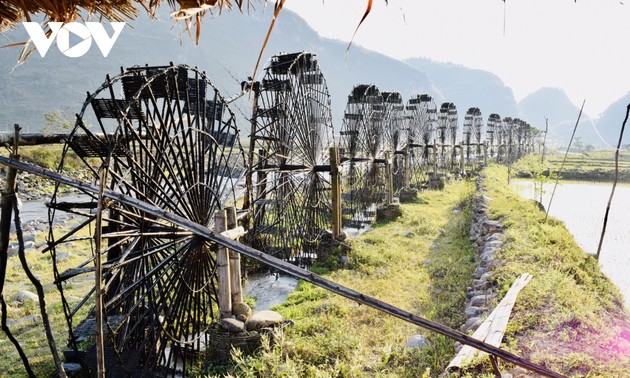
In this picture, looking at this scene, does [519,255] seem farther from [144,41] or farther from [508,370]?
[144,41]

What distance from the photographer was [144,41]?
13238 centimetres

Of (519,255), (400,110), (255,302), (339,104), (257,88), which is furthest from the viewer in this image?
(339,104)

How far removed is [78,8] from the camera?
111 inches

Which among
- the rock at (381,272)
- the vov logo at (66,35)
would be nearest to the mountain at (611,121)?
the rock at (381,272)

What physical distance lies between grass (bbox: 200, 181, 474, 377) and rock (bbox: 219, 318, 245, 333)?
365 mm

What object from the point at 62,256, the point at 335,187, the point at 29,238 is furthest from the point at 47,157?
the point at 335,187

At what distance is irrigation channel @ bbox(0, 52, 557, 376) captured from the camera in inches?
133

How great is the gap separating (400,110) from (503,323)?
51.9 ft

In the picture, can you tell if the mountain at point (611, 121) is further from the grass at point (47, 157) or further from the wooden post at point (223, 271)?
the wooden post at point (223, 271)

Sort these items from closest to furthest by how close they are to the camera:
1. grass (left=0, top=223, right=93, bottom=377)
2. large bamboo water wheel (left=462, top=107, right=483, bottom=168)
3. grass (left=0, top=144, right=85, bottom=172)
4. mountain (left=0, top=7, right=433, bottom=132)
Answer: grass (left=0, top=223, right=93, bottom=377) < grass (left=0, top=144, right=85, bottom=172) < large bamboo water wheel (left=462, top=107, right=483, bottom=168) < mountain (left=0, top=7, right=433, bottom=132)

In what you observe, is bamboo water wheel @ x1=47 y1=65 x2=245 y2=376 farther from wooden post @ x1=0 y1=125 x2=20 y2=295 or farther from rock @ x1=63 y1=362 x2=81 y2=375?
wooden post @ x1=0 y1=125 x2=20 y2=295

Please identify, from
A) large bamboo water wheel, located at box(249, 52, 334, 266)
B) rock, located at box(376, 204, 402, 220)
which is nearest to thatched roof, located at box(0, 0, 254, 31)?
large bamboo water wheel, located at box(249, 52, 334, 266)

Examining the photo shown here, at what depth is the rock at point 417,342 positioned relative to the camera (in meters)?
5.81

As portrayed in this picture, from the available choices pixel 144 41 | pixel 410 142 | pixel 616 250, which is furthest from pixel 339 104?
pixel 616 250
